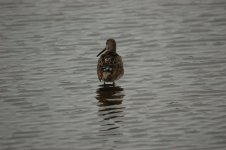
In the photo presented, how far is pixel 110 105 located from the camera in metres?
12.9

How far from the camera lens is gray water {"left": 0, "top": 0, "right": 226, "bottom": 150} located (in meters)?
11.2

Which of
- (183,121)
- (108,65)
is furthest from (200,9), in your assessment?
(183,121)

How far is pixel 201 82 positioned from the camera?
13.8m

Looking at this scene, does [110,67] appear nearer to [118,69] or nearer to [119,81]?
[118,69]

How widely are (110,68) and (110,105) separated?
61.4 inches

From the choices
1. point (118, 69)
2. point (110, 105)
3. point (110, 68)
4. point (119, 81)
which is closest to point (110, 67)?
point (110, 68)

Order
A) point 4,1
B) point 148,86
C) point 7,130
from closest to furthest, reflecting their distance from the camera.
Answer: point 7,130
point 148,86
point 4,1

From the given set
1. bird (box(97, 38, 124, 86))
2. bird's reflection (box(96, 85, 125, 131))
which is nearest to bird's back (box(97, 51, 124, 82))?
bird (box(97, 38, 124, 86))

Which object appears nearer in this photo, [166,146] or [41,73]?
[166,146]

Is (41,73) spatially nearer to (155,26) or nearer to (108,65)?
(108,65)

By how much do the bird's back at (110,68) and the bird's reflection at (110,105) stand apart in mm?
208

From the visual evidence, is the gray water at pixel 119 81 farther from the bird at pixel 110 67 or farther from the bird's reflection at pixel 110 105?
the bird at pixel 110 67

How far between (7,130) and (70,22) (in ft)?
23.3

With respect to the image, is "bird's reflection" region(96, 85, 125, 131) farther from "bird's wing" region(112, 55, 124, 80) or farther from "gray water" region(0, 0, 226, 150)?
"bird's wing" region(112, 55, 124, 80)
